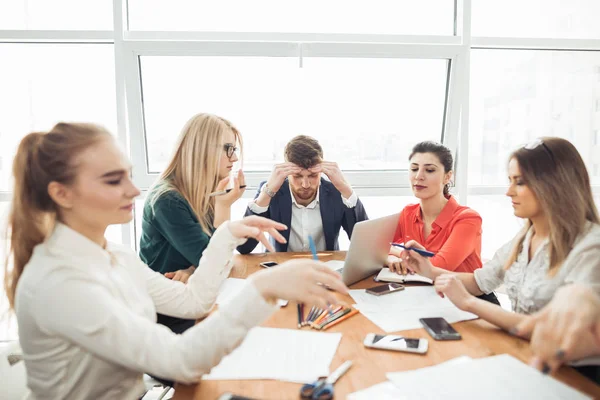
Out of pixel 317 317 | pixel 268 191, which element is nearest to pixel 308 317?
pixel 317 317

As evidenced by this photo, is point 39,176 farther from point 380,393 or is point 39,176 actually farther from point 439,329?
point 439,329

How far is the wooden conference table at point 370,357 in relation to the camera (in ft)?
3.05

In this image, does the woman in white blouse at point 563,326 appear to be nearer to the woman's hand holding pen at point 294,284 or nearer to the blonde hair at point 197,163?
the woman's hand holding pen at point 294,284

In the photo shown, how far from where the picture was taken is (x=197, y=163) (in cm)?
211

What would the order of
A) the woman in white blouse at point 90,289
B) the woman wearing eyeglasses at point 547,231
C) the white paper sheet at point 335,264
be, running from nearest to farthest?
the woman in white blouse at point 90,289, the woman wearing eyeglasses at point 547,231, the white paper sheet at point 335,264

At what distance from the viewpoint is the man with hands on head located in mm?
2461

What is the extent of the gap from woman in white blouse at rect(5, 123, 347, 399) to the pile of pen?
392 mm

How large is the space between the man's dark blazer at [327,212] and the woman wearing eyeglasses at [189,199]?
1.36 feet

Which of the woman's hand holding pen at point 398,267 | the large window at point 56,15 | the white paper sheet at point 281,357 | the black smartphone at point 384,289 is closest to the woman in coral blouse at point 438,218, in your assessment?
the woman's hand holding pen at point 398,267

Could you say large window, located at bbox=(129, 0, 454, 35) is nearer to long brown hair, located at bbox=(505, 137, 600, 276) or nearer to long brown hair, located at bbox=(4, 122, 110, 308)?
long brown hair, located at bbox=(505, 137, 600, 276)

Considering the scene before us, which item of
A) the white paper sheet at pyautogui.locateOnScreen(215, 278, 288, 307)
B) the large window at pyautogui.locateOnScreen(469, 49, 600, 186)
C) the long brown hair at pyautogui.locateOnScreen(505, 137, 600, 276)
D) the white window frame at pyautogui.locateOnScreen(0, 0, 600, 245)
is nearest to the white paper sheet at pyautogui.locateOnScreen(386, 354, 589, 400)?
the long brown hair at pyautogui.locateOnScreen(505, 137, 600, 276)

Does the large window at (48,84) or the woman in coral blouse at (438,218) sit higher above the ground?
the large window at (48,84)

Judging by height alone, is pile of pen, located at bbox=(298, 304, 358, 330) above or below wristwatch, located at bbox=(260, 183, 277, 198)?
below

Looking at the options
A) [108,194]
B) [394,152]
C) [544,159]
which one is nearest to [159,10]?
[394,152]
